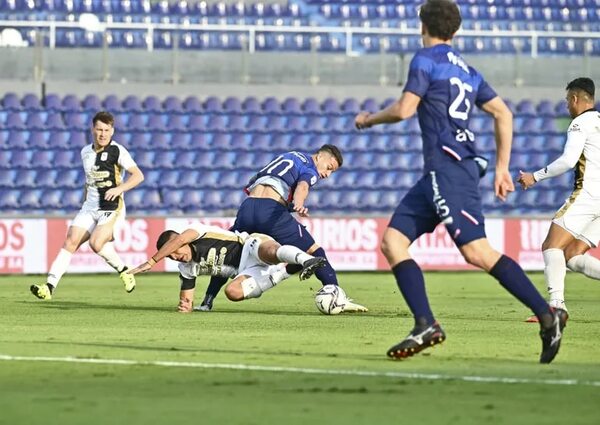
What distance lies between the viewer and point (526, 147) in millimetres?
28969

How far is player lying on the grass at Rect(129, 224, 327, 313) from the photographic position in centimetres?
1334

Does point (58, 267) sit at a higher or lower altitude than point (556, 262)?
lower

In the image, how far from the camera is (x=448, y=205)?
8.75 meters

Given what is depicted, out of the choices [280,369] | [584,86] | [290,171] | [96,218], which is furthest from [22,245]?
[280,369]

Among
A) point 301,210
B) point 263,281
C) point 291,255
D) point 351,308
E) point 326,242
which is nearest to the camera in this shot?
point 301,210

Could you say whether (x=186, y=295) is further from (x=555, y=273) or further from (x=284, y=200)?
(x=555, y=273)

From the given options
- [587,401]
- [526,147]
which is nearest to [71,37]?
[526,147]

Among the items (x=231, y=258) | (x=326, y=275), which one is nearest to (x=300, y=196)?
(x=326, y=275)

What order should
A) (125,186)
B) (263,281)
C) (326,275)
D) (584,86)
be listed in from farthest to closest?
1. (125,186)
2. (326,275)
3. (263,281)
4. (584,86)

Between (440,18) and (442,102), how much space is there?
521mm

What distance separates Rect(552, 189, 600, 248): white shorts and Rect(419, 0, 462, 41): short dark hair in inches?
157

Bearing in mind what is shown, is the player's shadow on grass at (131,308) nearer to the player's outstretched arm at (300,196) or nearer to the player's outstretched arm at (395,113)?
the player's outstretched arm at (300,196)

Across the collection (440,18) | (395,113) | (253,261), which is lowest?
(253,261)

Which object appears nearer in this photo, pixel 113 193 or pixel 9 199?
pixel 113 193
